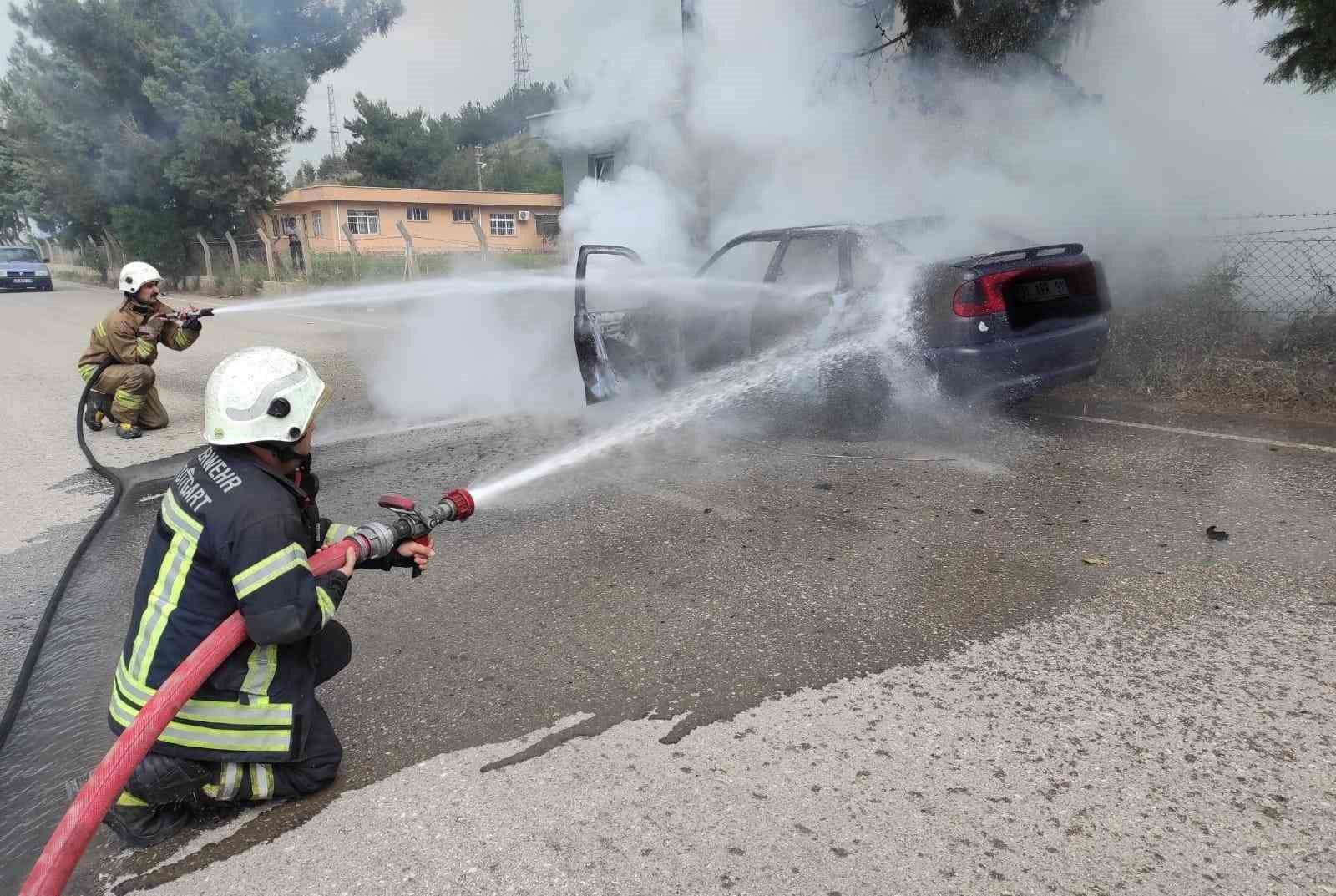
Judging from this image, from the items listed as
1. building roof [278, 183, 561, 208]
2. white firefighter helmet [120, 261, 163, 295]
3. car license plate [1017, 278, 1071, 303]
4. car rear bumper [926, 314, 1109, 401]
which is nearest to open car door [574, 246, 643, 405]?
car rear bumper [926, 314, 1109, 401]

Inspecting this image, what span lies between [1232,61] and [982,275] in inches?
298

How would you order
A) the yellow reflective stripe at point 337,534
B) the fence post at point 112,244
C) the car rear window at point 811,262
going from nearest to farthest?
the yellow reflective stripe at point 337,534 < the car rear window at point 811,262 < the fence post at point 112,244

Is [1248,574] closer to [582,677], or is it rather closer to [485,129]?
[582,677]

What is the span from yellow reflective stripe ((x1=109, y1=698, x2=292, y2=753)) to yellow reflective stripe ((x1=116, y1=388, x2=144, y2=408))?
567cm

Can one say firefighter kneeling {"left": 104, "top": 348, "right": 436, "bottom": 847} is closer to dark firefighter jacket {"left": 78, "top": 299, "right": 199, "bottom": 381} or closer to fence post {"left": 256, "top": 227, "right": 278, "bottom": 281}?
dark firefighter jacket {"left": 78, "top": 299, "right": 199, "bottom": 381}

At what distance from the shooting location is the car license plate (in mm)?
5566

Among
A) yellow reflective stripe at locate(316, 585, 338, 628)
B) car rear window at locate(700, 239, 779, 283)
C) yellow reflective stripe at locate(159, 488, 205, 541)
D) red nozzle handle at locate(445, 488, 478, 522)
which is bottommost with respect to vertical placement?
yellow reflective stripe at locate(316, 585, 338, 628)

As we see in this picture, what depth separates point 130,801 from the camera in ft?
7.50

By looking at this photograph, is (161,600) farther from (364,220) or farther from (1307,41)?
(364,220)

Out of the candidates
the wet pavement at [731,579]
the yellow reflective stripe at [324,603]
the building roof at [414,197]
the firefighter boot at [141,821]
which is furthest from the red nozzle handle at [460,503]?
the building roof at [414,197]

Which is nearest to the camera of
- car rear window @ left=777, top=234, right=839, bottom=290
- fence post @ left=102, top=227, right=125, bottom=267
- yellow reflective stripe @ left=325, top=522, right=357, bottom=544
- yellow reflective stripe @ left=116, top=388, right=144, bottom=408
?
yellow reflective stripe @ left=325, top=522, right=357, bottom=544

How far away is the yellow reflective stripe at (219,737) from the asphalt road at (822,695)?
0.73 ft

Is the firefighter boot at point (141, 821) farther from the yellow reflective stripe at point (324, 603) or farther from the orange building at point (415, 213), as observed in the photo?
the orange building at point (415, 213)

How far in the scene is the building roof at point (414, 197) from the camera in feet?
122
